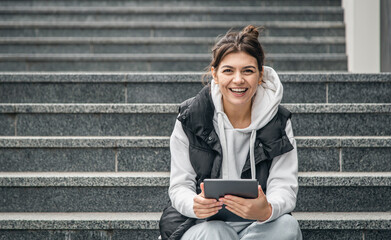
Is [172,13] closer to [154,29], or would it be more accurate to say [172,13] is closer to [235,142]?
[154,29]

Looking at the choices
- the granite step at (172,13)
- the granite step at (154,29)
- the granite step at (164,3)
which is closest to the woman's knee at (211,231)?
the granite step at (154,29)

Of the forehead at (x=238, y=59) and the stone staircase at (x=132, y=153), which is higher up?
the forehead at (x=238, y=59)

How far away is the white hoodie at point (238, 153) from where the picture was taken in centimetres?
246

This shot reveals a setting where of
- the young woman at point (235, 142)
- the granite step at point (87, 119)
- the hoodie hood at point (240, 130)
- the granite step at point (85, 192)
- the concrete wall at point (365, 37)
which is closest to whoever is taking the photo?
the young woman at point (235, 142)

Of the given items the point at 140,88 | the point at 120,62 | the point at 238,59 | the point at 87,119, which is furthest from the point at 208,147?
the point at 120,62

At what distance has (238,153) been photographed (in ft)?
8.45

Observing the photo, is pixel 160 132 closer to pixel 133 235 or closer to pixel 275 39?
pixel 133 235

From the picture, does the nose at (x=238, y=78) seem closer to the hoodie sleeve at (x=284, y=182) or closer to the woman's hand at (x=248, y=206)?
the hoodie sleeve at (x=284, y=182)

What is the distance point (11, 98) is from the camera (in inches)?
158

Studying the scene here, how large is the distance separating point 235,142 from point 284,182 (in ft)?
1.07

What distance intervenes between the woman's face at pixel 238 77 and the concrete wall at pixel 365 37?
2.89 metres

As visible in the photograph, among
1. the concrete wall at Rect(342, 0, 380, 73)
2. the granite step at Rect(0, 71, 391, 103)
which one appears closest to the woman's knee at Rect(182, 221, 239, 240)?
the granite step at Rect(0, 71, 391, 103)

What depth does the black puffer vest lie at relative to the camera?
8.09ft

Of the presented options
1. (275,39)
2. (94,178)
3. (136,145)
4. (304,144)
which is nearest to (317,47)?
(275,39)
